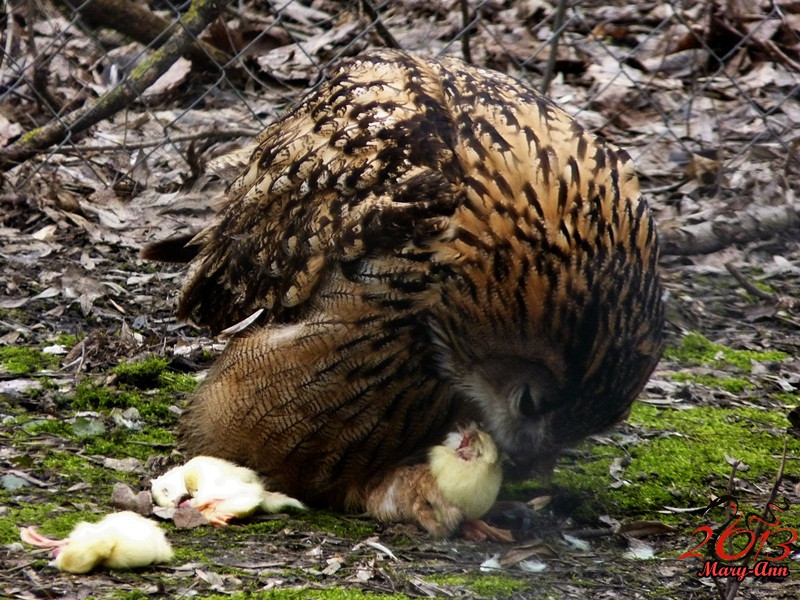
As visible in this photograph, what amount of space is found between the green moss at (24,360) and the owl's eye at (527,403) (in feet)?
8.12

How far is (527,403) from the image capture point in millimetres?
3820

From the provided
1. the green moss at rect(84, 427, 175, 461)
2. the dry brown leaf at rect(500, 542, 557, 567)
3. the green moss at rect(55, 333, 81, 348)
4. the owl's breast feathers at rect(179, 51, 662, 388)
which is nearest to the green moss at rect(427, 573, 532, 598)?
the dry brown leaf at rect(500, 542, 557, 567)

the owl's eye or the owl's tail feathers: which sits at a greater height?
the owl's tail feathers

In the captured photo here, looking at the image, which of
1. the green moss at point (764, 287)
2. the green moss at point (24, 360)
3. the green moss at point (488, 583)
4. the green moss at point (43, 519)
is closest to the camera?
the green moss at point (488, 583)

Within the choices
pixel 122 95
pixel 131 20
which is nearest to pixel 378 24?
pixel 131 20

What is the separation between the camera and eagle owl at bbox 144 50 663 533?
3658mm

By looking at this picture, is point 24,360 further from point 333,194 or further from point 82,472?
point 333,194

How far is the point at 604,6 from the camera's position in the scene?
32.2 ft

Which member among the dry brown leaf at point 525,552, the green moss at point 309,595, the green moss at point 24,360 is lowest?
the dry brown leaf at point 525,552

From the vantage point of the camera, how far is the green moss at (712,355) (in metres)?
5.91

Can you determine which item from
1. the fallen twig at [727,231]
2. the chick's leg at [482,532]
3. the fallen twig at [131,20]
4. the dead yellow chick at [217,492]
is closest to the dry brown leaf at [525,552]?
the chick's leg at [482,532]

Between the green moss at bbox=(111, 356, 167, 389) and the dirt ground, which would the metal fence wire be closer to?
the dirt ground

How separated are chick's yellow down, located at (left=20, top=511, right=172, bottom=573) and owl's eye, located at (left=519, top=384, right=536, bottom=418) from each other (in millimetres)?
1293

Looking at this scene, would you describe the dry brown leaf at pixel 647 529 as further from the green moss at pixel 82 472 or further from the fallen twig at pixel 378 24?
the fallen twig at pixel 378 24
